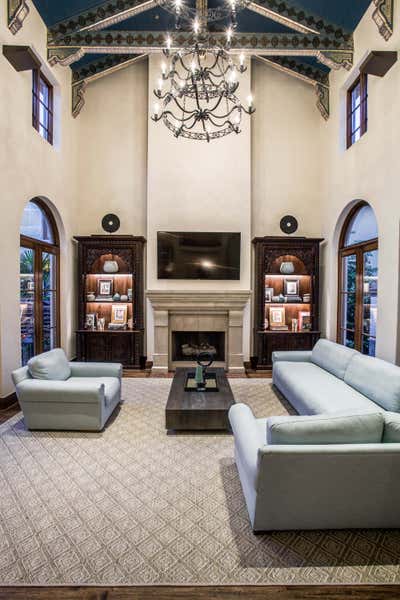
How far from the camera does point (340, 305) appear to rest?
599cm

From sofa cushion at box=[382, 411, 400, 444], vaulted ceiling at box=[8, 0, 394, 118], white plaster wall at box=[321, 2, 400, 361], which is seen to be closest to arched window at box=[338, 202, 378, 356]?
white plaster wall at box=[321, 2, 400, 361]

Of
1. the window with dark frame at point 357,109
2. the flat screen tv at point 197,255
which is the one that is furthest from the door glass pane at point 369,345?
the window with dark frame at point 357,109

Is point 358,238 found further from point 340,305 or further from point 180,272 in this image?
point 180,272

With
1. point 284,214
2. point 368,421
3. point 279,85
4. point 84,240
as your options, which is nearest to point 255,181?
point 284,214

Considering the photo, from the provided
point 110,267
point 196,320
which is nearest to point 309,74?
point 196,320

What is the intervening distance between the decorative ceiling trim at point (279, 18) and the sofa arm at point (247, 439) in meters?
5.76

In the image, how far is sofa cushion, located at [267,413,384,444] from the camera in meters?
2.04

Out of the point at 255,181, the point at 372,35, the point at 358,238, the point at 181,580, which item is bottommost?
the point at 181,580

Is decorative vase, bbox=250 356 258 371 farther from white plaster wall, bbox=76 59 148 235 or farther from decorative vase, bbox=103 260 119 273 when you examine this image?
white plaster wall, bbox=76 59 148 235

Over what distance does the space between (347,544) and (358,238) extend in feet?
14.7

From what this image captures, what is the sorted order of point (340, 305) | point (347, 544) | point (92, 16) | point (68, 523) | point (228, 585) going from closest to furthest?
point (228, 585), point (347, 544), point (68, 523), point (92, 16), point (340, 305)

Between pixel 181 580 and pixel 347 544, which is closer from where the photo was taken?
pixel 181 580

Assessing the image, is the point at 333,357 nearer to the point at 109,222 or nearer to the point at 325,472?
the point at 325,472

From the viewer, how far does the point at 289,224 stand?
665cm
